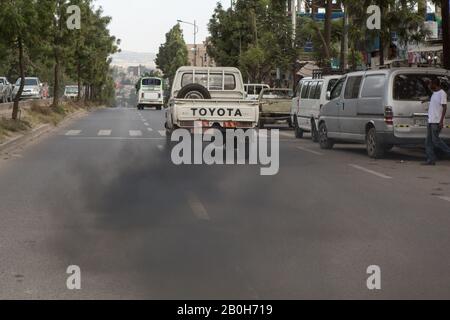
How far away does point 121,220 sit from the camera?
8.59 metres

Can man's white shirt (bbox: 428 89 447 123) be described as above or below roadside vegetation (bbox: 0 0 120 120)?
below

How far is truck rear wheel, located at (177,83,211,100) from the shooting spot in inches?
740

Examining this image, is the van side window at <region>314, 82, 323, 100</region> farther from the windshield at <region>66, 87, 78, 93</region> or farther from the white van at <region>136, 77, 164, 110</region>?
the windshield at <region>66, 87, 78, 93</region>

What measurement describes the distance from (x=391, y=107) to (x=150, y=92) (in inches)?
2060

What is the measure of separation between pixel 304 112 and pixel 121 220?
16223 mm

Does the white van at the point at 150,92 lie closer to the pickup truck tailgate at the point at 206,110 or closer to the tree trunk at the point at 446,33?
the tree trunk at the point at 446,33

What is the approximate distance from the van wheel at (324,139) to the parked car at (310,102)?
186 centimetres

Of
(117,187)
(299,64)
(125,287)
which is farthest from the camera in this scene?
(299,64)

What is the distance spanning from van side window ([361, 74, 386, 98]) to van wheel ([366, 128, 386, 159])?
784 mm

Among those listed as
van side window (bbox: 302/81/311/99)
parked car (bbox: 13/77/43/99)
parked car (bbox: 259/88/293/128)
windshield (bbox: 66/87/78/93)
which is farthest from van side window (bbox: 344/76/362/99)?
windshield (bbox: 66/87/78/93)

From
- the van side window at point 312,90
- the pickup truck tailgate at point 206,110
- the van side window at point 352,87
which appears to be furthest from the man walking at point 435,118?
the van side window at point 312,90
